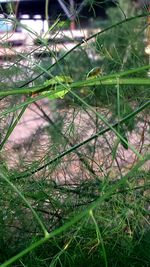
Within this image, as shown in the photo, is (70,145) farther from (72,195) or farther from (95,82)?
(95,82)

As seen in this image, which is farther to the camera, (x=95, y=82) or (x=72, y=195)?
(x=72, y=195)

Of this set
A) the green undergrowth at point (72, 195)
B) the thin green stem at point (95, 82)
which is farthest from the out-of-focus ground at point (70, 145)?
the thin green stem at point (95, 82)

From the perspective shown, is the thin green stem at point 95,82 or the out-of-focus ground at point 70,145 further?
the out-of-focus ground at point 70,145

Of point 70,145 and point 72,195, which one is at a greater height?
point 70,145

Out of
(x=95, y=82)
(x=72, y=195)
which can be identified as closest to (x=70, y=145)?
(x=72, y=195)

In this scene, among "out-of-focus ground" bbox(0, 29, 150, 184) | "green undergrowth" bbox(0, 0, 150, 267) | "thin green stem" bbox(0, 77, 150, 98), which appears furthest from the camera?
"out-of-focus ground" bbox(0, 29, 150, 184)

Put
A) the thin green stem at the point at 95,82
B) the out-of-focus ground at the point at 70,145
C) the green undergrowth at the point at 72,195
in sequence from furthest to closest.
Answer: the out-of-focus ground at the point at 70,145
the green undergrowth at the point at 72,195
the thin green stem at the point at 95,82

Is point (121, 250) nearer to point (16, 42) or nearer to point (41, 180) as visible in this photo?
point (41, 180)

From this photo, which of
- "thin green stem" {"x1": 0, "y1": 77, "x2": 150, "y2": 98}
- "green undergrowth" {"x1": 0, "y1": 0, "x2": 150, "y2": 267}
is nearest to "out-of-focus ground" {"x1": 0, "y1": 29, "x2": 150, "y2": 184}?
"green undergrowth" {"x1": 0, "y1": 0, "x2": 150, "y2": 267}

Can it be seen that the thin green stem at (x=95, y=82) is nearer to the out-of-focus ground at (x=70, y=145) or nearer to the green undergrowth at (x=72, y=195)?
the green undergrowth at (x=72, y=195)

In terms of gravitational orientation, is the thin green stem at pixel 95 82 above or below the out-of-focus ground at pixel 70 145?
below

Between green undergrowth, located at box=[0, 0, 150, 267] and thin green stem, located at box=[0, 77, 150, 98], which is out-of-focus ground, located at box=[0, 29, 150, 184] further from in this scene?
thin green stem, located at box=[0, 77, 150, 98]
